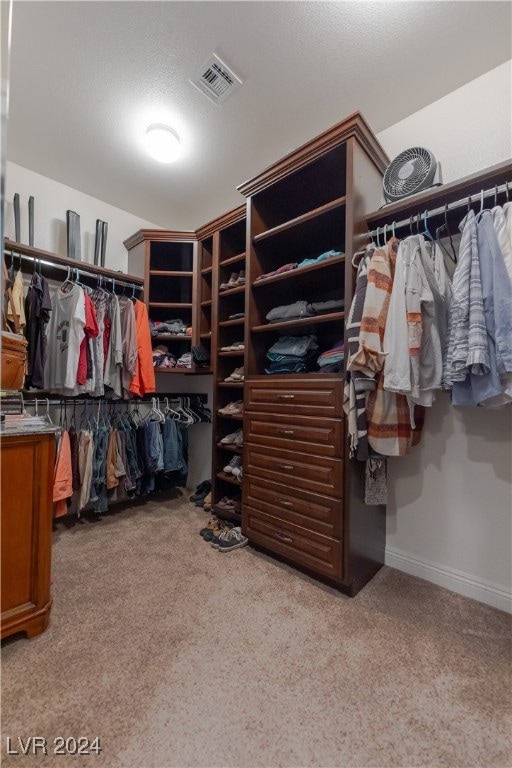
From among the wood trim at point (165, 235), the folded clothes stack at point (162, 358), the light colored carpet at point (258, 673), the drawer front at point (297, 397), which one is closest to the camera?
the light colored carpet at point (258, 673)

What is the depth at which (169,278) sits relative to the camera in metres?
2.85

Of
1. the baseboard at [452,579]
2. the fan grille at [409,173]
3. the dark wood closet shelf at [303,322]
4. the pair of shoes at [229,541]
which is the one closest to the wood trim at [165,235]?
the dark wood closet shelf at [303,322]

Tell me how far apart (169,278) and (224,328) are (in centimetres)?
89

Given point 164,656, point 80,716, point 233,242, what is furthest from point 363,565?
point 233,242

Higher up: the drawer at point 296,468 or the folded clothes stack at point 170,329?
the folded clothes stack at point 170,329

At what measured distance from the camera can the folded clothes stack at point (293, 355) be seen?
1861mm

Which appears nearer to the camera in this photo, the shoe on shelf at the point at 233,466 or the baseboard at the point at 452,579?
the baseboard at the point at 452,579

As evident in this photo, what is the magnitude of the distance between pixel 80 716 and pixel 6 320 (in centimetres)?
192

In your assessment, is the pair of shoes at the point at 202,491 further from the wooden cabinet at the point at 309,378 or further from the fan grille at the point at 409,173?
the fan grille at the point at 409,173

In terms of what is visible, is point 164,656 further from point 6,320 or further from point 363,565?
point 6,320

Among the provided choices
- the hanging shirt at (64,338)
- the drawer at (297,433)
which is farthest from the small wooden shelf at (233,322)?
the hanging shirt at (64,338)

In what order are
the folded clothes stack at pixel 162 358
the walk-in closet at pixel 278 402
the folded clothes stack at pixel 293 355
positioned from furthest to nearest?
1. the folded clothes stack at pixel 162 358
2. the folded clothes stack at pixel 293 355
3. the walk-in closet at pixel 278 402

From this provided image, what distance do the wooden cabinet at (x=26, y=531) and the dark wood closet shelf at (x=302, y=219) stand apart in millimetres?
1586

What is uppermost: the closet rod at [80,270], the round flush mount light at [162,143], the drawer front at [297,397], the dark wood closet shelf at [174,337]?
the round flush mount light at [162,143]
